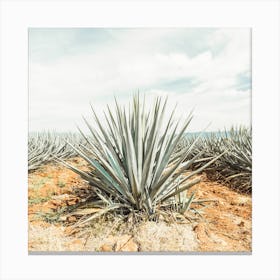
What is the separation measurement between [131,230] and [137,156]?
389mm

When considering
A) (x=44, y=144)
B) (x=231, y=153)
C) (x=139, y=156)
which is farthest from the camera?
(x=231, y=153)

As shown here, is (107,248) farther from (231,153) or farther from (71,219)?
(231,153)

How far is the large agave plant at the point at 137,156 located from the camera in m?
1.94

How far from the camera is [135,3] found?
2086mm

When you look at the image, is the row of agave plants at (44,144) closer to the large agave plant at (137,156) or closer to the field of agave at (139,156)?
the field of agave at (139,156)

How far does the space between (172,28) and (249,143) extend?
75 centimetres

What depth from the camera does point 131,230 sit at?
6.55 ft

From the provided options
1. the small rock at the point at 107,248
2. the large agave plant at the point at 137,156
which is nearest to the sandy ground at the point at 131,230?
the small rock at the point at 107,248

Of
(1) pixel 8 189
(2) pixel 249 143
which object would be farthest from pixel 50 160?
(2) pixel 249 143

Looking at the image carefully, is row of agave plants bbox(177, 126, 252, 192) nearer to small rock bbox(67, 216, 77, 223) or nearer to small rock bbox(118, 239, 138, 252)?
small rock bbox(118, 239, 138, 252)

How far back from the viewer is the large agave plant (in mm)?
1940

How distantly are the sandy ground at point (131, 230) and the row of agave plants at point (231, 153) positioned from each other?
94 mm

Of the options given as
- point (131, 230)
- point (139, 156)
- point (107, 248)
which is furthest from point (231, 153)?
point (107, 248)
